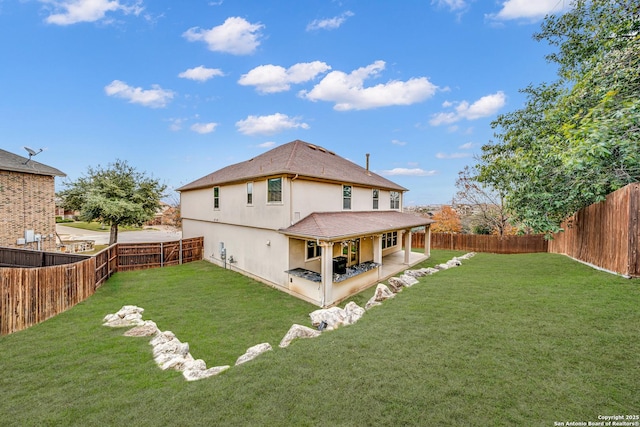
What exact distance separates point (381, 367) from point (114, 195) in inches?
875

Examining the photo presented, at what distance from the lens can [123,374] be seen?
14.9 ft

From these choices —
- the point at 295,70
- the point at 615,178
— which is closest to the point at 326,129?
the point at 295,70

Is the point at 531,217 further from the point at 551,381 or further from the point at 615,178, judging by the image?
the point at 551,381

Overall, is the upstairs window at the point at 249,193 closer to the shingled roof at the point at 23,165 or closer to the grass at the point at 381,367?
the grass at the point at 381,367

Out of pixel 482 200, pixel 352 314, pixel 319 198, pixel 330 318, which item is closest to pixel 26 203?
pixel 319 198

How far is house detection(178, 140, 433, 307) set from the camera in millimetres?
9773

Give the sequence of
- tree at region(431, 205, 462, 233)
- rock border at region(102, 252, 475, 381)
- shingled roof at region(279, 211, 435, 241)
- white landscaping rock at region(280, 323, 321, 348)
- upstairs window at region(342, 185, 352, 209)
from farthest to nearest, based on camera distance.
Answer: tree at region(431, 205, 462, 233)
upstairs window at region(342, 185, 352, 209)
shingled roof at region(279, 211, 435, 241)
white landscaping rock at region(280, 323, 321, 348)
rock border at region(102, 252, 475, 381)

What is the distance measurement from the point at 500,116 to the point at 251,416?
A: 2052 centimetres

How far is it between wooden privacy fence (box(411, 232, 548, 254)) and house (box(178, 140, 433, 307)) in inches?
232

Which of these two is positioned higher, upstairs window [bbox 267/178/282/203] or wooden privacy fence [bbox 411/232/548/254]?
upstairs window [bbox 267/178/282/203]

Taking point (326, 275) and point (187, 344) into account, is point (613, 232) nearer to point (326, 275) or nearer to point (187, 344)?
point (326, 275)

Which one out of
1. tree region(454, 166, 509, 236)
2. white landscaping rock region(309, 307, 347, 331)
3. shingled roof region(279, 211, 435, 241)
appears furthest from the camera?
tree region(454, 166, 509, 236)

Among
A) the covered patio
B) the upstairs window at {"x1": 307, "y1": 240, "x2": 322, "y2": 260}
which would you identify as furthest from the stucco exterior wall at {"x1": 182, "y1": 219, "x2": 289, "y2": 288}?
the upstairs window at {"x1": 307, "y1": 240, "x2": 322, "y2": 260}

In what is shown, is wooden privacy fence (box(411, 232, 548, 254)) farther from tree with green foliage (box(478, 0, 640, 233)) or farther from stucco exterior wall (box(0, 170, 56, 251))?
stucco exterior wall (box(0, 170, 56, 251))
